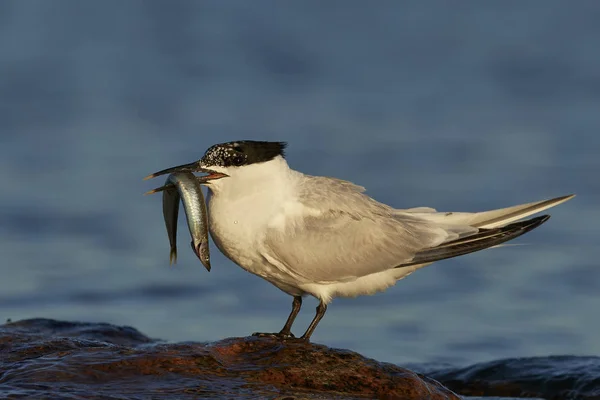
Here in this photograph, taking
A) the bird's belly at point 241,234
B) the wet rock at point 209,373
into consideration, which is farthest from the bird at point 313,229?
the wet rock at point 209,373

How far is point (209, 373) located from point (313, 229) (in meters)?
1.63

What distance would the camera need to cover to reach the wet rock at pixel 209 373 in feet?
→ 16.2

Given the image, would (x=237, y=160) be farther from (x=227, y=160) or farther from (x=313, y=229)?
(x=313, y=229)

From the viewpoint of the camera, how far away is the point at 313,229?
660cm

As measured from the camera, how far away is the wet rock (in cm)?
495

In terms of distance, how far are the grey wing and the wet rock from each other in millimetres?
790

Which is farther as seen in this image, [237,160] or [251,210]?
[237,160]

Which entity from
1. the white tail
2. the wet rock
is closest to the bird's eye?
the wet rock

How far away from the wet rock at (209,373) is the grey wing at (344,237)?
0.79 m

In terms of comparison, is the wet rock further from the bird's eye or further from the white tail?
the white tail

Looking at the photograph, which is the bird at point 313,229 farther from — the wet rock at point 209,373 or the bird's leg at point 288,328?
the wet rock at point 209,373

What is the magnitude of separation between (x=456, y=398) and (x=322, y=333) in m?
3.83

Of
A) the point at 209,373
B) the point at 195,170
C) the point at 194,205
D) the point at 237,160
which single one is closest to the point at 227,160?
the point at 237,160

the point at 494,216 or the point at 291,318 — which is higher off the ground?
the point at 494,216
